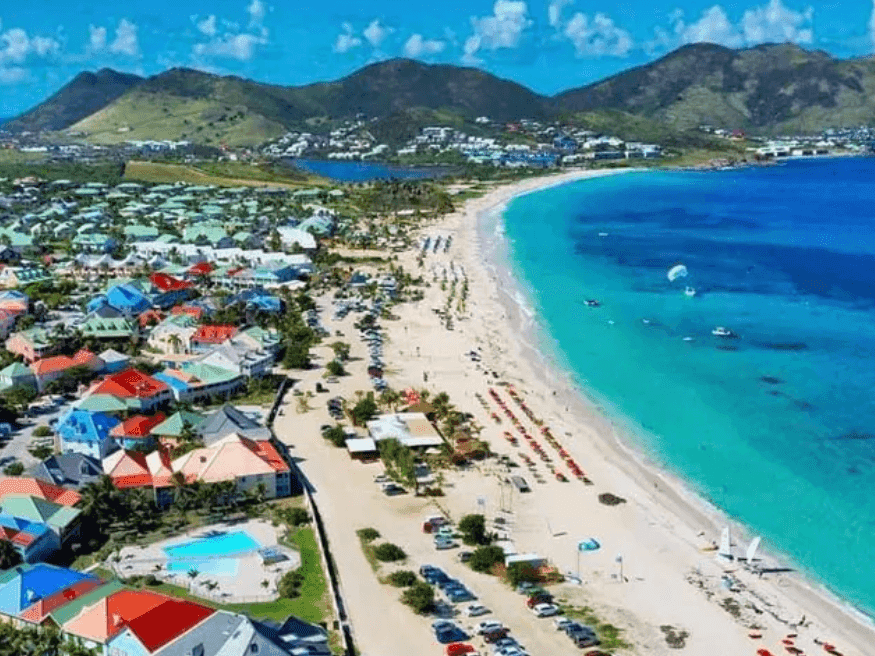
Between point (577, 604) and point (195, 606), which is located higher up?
point (195, 606)

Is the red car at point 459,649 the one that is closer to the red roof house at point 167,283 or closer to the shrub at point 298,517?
the shrub at point 298,517

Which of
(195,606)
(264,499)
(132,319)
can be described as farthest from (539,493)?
(132,319)

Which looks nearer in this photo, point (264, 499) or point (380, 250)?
point (264, 499)

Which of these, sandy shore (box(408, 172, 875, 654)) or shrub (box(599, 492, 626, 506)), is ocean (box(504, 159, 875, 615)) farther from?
shrub (box(599, 492, 626, 506))

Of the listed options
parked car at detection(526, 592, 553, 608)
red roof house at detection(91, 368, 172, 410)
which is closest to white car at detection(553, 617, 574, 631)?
parked car at detection(526, 592, 553, 608)

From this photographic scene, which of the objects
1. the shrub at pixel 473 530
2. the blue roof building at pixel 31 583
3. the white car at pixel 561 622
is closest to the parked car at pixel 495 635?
the white car at pixel 561 622

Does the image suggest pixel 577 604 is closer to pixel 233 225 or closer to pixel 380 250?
pixel 380 250
